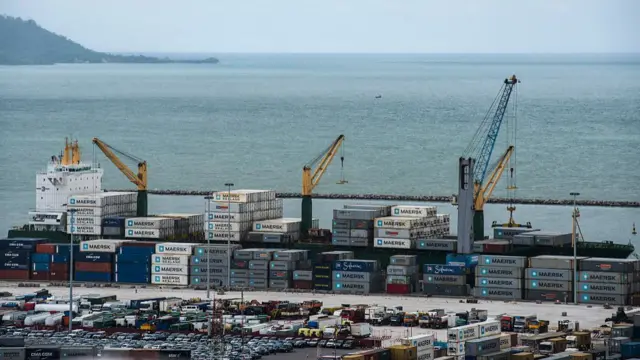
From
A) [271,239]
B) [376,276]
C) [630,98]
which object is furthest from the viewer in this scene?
[630,98]

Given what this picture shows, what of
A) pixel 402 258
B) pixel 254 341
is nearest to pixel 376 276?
pixel 402 258

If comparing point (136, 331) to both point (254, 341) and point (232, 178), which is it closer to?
point (254, 341)

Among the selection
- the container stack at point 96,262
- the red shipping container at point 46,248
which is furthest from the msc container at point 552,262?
the red shipping container at point 46,248

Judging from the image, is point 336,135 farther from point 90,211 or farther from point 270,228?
point 270,228

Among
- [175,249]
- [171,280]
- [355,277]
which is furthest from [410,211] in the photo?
[171,280]

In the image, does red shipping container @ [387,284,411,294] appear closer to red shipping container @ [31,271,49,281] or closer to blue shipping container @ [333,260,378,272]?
blue shipping container @ [333,260,378,272]
